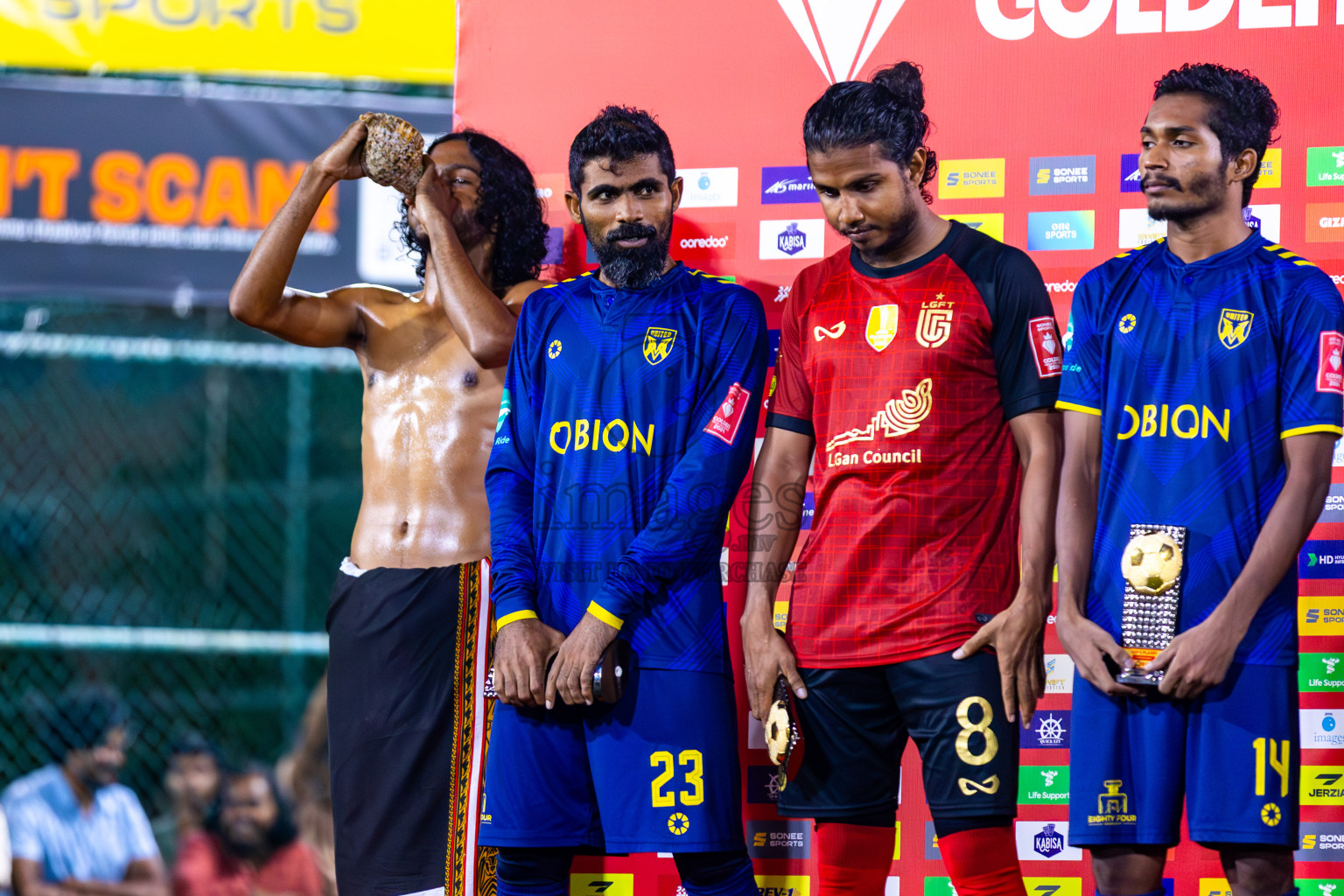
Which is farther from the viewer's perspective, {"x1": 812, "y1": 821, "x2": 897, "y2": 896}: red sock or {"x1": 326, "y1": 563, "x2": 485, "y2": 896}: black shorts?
{"x1": 326, "y1": 563, "x2": 485, "y2": 896}: black shorts

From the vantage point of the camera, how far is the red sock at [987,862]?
2664 millimetres

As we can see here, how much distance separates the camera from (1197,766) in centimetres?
260

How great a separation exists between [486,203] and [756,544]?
4.47ft

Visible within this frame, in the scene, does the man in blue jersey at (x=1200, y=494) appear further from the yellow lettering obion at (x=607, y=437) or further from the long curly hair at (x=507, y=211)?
the long curly hair at (x=507, y=211)

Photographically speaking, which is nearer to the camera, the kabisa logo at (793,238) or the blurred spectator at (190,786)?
the kabisa logo at (793,238)

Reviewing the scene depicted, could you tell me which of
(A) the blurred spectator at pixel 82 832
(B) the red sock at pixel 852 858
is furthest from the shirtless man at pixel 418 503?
(A) the blurred spectator at pixel 82 832

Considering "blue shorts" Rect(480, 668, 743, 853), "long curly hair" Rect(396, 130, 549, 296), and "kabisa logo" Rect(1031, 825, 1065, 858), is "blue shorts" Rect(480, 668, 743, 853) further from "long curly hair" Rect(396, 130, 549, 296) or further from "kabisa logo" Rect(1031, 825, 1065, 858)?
"long curly hair" Rect(396, 130, 549, 296)

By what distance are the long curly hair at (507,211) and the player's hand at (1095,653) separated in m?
1.92

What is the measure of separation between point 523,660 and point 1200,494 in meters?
1.48

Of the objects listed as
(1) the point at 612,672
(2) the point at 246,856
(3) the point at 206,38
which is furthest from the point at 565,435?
(2) the point at 246,856

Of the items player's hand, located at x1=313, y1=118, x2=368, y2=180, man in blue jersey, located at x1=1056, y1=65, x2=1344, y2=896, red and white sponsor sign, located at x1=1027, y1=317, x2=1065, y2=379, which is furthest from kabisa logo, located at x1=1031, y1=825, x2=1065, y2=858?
player's hand, located at x1=313, y1=118, x2=368, y2=180

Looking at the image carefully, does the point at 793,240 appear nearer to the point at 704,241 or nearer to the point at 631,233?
the point at 704,241

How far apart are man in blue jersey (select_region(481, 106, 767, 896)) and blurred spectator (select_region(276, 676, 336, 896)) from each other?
111 inches

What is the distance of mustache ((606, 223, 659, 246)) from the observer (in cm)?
311
